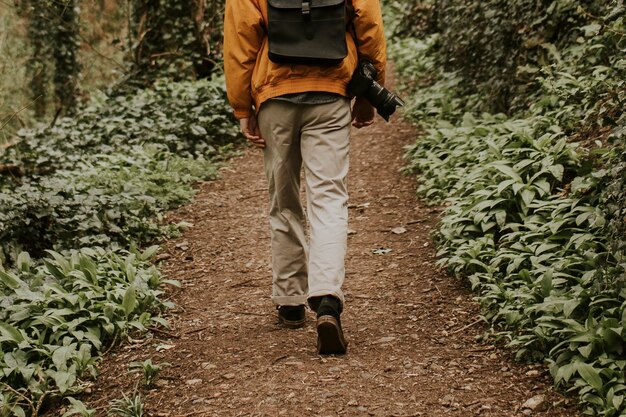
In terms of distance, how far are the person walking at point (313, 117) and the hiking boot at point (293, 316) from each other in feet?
1.52

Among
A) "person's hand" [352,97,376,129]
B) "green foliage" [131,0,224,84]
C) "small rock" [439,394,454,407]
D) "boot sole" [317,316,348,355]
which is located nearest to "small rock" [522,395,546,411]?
"small rock" [439,394,454,407]

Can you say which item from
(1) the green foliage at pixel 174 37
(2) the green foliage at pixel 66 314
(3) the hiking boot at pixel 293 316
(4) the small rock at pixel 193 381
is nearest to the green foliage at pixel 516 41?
(3) the hiking boot at pixel 293 316

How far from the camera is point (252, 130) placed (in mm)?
3809

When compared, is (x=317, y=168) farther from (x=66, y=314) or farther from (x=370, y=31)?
(x=66, y=314)

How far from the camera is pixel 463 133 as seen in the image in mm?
7047

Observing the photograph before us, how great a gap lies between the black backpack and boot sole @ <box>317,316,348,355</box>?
1.30 m

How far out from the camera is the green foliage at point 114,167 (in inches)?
221

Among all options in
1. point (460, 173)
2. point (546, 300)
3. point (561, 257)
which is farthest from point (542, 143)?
point (546, 300)

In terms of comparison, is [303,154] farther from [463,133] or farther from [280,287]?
[463,133]

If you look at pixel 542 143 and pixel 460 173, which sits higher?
pixel 542 143

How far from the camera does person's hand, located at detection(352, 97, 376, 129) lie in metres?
3.85

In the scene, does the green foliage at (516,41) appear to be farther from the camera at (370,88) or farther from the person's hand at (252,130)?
the person's hand at (252,130)

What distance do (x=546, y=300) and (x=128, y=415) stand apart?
2168 mm

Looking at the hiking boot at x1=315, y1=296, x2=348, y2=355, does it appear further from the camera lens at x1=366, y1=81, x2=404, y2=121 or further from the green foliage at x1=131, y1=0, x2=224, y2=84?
the green foliage at x1=131, y1=0, x2=224, y2=84
